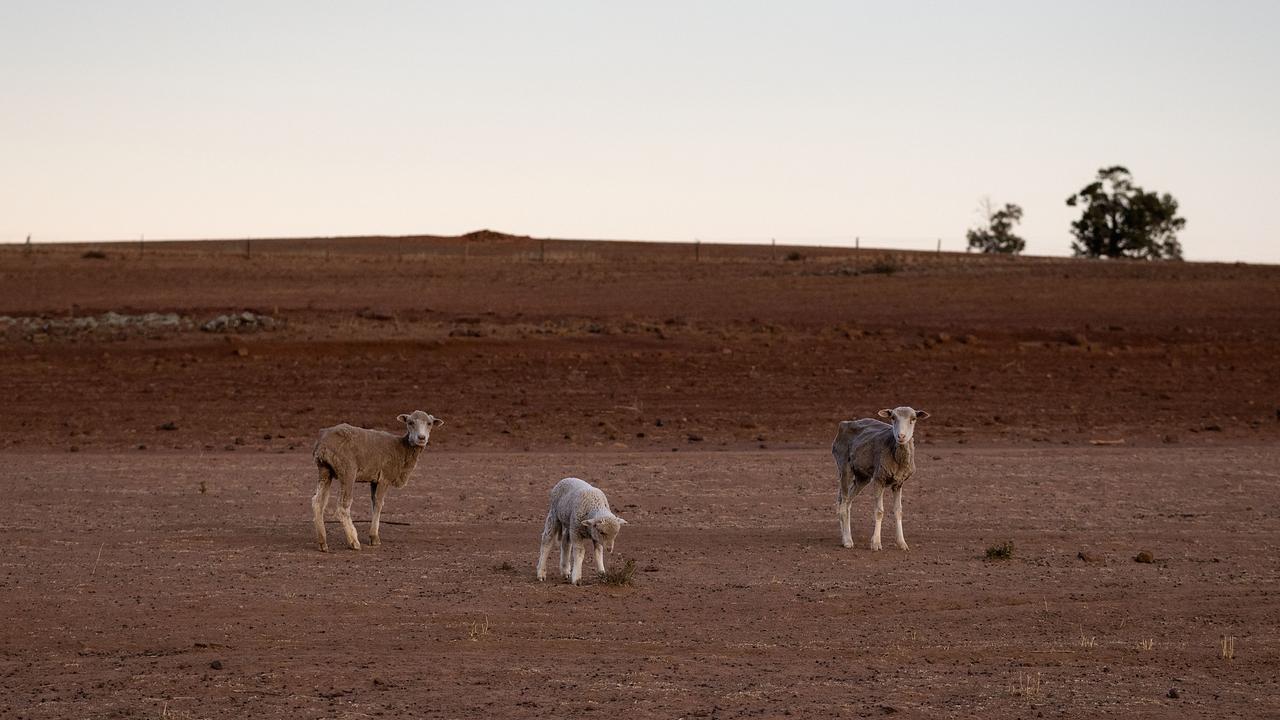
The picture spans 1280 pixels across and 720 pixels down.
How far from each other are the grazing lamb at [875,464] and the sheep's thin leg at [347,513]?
516 cm

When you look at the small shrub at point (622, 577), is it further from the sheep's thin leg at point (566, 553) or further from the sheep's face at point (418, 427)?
the sheep's face at point (418, 427)

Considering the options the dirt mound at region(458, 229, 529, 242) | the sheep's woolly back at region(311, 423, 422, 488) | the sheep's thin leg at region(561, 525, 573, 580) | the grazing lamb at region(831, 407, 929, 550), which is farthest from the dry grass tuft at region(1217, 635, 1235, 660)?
the dirt mound at region(458, 229, 529, 242)

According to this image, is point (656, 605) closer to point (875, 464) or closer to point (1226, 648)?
point (875, 464)

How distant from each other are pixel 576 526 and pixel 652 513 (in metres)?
4.84

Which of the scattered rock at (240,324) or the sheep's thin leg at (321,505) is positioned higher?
the scattered rock at (240,324)

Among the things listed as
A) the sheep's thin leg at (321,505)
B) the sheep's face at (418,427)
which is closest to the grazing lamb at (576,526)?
the sheep's face at (418,427)

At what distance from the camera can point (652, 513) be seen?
1905cm

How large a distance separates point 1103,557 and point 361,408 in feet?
56.7

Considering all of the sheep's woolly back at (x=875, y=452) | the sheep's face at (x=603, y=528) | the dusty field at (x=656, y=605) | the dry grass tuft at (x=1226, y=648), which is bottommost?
the dusty field at (x=656, y=605)

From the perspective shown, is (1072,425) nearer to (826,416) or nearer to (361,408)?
(826,416)

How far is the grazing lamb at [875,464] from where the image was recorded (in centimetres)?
1638

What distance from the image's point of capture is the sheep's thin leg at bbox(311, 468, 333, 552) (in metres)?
16.1

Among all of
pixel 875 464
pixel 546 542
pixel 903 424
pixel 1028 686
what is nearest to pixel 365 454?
pixel 546 542

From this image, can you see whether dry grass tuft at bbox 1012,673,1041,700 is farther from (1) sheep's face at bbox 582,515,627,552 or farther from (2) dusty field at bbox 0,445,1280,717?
(1) sheep's face at bbox 582,515,627,552
